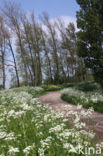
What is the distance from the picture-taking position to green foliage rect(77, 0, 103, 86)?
483 inches

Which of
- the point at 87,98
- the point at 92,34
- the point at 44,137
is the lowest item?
the point at 44,137

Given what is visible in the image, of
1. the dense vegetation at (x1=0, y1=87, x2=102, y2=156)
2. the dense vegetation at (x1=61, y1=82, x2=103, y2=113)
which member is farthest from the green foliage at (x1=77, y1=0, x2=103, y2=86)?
the dense vegetation at (x1=0, y1=87, x2=102, y2=156)

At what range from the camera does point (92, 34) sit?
12688mm

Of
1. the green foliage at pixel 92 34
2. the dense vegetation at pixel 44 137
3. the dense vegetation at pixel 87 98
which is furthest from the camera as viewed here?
the green foliage at pixel 92 34

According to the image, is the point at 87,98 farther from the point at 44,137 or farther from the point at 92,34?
the point at 92,34

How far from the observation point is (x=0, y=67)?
23359 mm

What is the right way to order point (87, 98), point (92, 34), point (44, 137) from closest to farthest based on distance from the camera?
1. point (44, 137)
2. point (87, 98)
3. point (92, 34)

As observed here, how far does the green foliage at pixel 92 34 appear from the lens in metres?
12.3

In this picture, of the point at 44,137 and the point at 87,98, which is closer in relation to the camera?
the point at 44,137

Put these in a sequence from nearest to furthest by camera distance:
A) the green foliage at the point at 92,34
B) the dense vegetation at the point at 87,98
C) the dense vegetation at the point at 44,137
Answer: the dense vegetation at the point at 44,137, the dense vegetation at the point at 87,98, the green foliage at the point at 92,34

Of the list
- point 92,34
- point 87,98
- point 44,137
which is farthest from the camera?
point 92,34

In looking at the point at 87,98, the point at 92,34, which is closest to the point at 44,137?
the point at 87,98

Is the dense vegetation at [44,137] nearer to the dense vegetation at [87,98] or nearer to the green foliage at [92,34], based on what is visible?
the dense vegetation at [87,98]

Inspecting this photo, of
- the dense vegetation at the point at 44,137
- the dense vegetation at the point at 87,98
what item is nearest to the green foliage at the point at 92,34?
the dense vegetation at the point at 87,98
